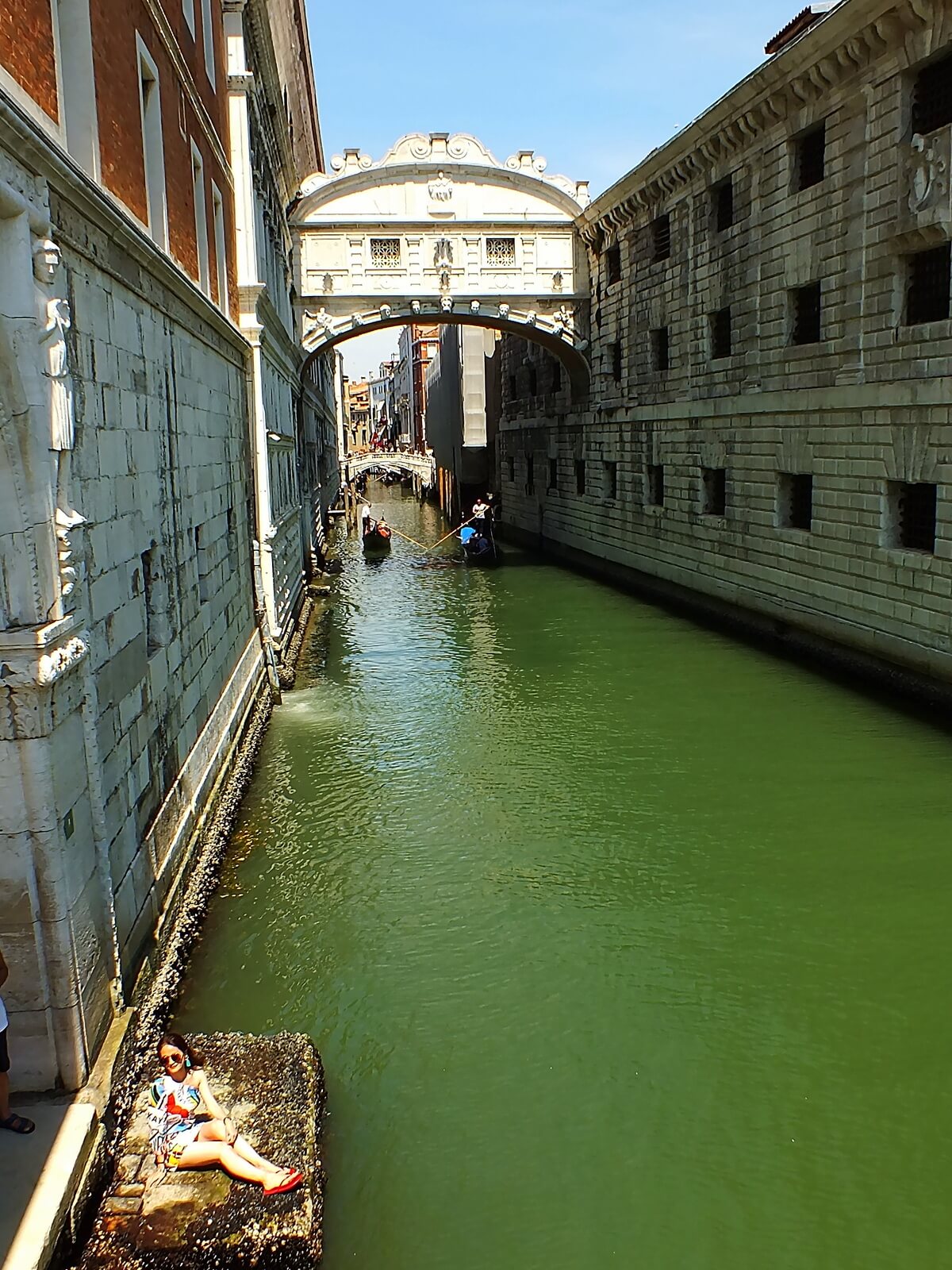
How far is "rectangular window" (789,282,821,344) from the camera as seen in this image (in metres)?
14.4

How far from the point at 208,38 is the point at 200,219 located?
2717 millimetres

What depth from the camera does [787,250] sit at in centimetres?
1485

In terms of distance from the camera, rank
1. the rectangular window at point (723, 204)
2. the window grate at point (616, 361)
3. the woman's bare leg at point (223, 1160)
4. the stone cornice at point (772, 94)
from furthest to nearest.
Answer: the window grate at point (616, 361)
the rectangular window at point (723, 204)
the stone cornice at point (772, 94)
the woman's bare leg at point (223, 1160)

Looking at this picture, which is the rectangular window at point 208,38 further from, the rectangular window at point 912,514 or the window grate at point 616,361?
the window grate at point 616,361

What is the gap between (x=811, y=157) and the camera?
1453 cm

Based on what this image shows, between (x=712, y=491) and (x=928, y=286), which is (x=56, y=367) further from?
(x=712, y=491)

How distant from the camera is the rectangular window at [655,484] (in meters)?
20.7

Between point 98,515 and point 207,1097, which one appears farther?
point 98,515

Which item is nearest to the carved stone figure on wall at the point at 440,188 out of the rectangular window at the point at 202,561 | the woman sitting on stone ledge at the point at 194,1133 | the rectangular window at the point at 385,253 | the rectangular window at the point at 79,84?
the rectangular window at the point at 385,253

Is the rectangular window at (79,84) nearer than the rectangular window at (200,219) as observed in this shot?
Yes

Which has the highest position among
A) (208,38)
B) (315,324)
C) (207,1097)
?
(208,38)

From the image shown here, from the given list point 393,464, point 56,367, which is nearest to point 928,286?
point 56,367

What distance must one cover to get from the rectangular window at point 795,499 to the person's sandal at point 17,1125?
12.7m

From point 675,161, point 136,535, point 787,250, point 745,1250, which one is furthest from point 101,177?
point 675,161
